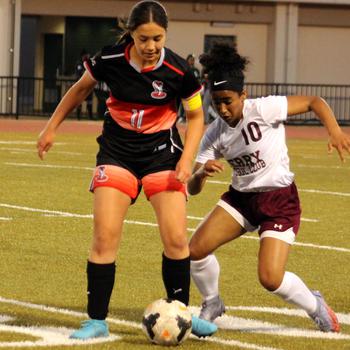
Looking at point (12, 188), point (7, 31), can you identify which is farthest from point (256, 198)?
point (7, 31)

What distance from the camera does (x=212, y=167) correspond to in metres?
8.05

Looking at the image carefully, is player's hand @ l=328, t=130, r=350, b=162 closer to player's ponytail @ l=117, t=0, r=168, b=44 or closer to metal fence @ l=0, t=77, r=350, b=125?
player's ponytail @ l=117, t=0, r=168, b=44

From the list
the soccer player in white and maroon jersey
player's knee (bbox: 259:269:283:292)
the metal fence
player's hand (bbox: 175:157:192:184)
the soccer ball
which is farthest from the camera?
the metal fence

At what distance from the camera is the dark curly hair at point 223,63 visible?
838 centimetres

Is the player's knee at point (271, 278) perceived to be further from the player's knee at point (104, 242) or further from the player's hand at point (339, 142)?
the player's knee at point (104, 242)

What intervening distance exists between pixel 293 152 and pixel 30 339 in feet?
65.1

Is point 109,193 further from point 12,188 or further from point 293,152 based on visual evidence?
point 293,152

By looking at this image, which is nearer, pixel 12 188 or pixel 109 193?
pixel 109 193

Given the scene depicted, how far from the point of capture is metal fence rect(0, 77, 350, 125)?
3825 cm

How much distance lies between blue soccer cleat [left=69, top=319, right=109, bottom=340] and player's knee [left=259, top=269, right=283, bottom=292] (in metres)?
1.01

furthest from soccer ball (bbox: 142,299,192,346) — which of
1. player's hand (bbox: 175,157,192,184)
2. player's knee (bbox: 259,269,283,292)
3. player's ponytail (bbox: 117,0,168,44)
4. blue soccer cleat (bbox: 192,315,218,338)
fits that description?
player's ponytail (bbox: 117,0,168,44)

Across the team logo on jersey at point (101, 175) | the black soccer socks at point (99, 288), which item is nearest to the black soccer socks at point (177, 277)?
the black soccer socks at point (99, 288)

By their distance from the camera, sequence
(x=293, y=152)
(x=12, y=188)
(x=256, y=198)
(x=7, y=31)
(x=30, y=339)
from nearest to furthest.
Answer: (x=30, y=339) → (x=256, y=198) → (x=12, y=188) → (x=293, y=152) → (x=7, y=31)

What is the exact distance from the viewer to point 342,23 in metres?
43.5
